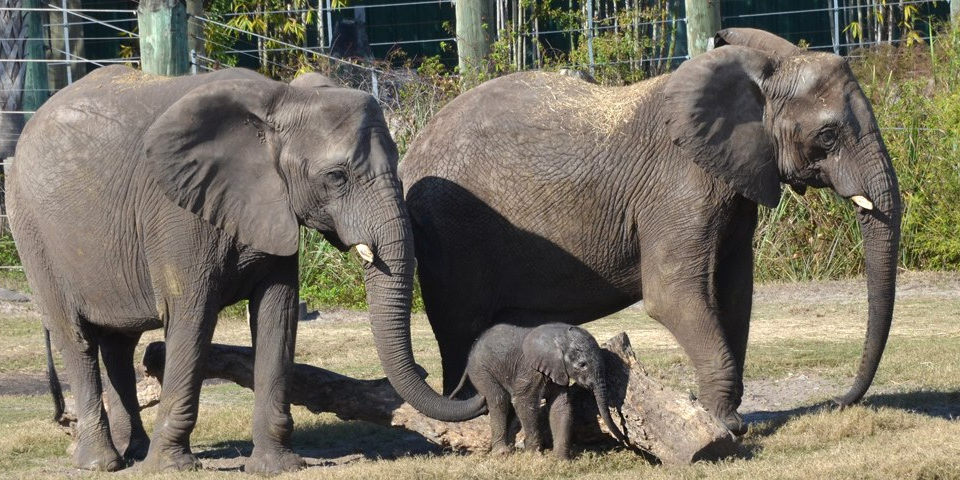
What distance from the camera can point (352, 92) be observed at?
340 inches

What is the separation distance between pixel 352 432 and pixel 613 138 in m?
2.96

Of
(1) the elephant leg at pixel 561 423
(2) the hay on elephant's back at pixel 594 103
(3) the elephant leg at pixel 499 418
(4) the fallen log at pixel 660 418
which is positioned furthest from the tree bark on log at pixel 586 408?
(2) the hay on elephant's back at pixel 594 103

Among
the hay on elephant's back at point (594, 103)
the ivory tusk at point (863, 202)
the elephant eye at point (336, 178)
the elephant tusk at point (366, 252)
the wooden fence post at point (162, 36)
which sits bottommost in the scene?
the elephant tusk at point (366, 252)

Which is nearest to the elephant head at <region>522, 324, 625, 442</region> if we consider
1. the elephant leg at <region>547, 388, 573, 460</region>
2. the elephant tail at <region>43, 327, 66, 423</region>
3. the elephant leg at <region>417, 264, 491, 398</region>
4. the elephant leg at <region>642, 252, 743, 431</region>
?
the elephant leg at <region>547, 388, 573, 460</region>

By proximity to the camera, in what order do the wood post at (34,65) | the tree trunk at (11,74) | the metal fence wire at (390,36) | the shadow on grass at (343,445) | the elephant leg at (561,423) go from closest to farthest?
the elephant leg at (561,423)
the shadow on grass at (343,445)
the tree trunk at (11,74)
the metal fence wire at (390,36)
the wood post at (34,65)

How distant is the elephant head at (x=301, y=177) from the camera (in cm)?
845

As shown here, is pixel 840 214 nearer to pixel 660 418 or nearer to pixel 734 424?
pixel 734 424

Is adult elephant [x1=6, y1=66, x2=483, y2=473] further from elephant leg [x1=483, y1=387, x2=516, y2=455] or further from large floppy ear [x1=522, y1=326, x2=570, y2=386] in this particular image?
large floppy ear [x1=522, y1=326, x2=570, y2=386]

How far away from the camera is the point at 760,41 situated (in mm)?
10133

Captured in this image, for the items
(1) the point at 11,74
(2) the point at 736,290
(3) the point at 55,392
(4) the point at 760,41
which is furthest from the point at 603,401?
(1) the point at 11,74

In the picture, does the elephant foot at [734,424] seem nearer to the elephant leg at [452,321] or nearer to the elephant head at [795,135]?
the elephant head at [795,135]

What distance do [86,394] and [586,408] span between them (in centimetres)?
329

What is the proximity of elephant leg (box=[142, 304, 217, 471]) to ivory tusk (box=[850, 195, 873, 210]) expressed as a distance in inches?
166

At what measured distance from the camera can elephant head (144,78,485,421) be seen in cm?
845
